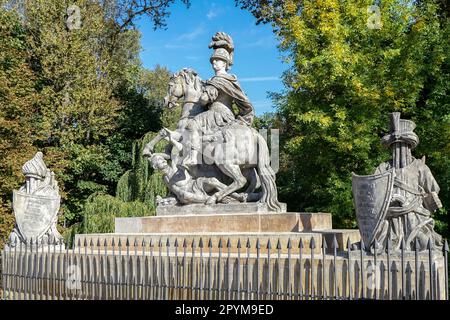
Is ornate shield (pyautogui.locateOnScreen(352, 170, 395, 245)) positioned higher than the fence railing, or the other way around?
ornate shield (pyautogui.locateOnScreen(352, 170, 395, 245))

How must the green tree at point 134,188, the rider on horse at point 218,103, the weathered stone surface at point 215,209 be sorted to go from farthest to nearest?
the green tree at point 134,188
the rider on horse at point 218,103
the weathered stone surface at point 215,209

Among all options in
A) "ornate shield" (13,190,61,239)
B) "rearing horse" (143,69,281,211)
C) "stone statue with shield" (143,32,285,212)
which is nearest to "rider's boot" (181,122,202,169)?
"stone statue with shield" (143,32,285,212)

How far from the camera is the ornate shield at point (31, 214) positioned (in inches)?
440

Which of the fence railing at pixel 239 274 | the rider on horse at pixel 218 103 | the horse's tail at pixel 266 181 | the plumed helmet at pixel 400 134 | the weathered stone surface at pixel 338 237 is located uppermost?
the rider on horse at pixel 218 103

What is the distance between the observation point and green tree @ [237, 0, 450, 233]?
18.2m

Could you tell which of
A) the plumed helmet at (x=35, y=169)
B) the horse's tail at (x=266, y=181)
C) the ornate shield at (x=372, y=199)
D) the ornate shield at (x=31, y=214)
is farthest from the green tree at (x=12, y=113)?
the ornate shield at (x=372, y=199)

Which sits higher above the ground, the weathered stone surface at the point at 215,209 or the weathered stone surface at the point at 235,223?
the weathered stone surface at the point at 215,209

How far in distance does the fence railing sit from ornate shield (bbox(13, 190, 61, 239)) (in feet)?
3.31

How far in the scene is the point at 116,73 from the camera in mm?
28906

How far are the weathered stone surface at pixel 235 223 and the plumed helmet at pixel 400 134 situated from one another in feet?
8.80

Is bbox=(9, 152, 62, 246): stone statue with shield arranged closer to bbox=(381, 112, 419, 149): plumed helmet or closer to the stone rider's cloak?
the stone rider's cloak

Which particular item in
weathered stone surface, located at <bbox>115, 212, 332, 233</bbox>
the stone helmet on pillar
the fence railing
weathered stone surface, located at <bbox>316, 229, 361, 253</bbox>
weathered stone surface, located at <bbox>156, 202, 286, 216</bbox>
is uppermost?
the stone helmet on pillar

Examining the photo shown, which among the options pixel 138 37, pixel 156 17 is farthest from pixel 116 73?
pixel 138 37

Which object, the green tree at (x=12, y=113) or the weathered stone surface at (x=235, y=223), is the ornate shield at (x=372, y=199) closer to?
the weathered stone surface at (x=235, y=223)
